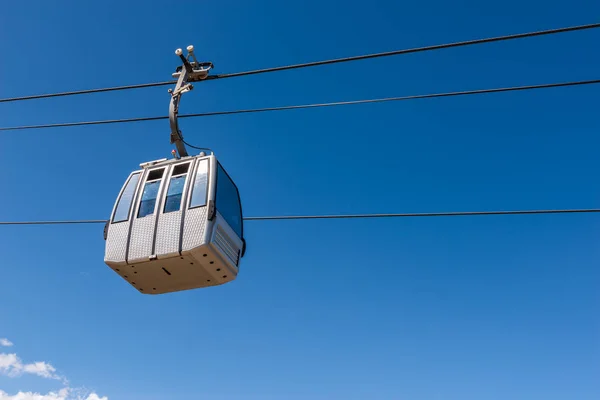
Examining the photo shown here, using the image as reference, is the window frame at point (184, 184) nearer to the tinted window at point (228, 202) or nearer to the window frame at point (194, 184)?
the window frame at point (194, 184)

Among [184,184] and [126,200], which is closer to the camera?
[184,184]

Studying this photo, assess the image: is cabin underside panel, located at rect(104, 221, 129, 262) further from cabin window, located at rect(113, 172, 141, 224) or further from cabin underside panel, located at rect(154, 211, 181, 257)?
cabin underside panel, located at rect(154, 211, 181, 257)

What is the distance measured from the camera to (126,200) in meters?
8.39

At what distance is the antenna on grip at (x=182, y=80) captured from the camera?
8.72 metres

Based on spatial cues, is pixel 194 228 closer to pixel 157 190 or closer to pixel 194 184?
pixel 194 184

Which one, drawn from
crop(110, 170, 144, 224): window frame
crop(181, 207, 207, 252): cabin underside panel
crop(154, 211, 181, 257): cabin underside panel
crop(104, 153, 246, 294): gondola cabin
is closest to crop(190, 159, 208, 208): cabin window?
crop(104, 153, 246, 294): gondola cabin

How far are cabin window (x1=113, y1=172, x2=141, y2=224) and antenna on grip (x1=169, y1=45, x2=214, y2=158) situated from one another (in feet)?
2.64

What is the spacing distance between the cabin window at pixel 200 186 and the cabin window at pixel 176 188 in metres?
0.21

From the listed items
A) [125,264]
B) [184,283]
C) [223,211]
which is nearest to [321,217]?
[223,211]

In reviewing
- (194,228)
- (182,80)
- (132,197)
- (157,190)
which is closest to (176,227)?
(194,228)

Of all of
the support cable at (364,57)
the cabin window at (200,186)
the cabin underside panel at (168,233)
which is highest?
the support cable at (364,57)

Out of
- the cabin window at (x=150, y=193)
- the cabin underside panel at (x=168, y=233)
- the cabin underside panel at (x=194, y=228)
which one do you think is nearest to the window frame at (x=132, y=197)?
the cabin window at (x=150, y=193)

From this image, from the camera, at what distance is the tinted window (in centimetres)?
797

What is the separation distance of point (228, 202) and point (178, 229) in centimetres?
105
